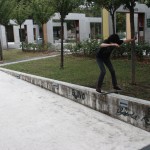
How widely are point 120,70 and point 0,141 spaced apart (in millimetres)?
6497

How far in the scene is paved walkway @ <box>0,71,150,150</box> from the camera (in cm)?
608

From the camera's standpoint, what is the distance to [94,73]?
459 inches

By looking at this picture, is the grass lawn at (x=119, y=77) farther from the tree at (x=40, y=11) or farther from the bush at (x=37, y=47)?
the bush at (x=37, y=47)

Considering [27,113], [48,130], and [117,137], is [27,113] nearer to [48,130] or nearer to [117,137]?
[48,130]

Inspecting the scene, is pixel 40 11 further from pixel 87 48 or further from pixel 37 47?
pixel 87 48

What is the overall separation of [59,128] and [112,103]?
1415mm

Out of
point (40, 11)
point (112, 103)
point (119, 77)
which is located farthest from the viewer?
point (40, 11)

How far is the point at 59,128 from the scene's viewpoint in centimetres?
708

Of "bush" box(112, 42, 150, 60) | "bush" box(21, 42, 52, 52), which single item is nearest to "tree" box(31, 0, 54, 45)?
"bush" box(21, 42, 52, 52)

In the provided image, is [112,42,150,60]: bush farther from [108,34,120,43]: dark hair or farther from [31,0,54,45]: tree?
[31,0,54,45]: tree

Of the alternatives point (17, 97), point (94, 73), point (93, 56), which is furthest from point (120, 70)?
point (93, 56)

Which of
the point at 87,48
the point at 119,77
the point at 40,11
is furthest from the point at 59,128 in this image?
the point at 40,11

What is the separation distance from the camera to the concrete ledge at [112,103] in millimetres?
6645

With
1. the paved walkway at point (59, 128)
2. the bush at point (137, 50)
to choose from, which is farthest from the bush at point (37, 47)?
the paved walkway at point (59, 128)
